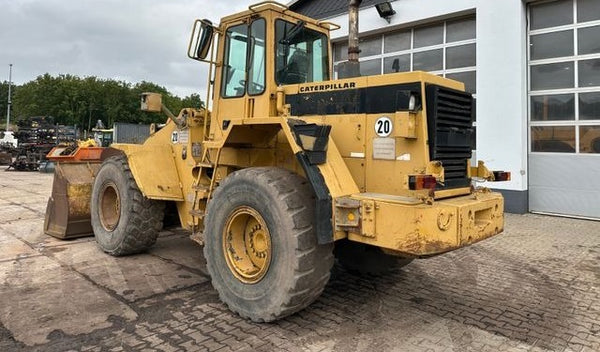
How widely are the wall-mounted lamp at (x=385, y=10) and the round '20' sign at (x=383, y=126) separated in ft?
31.1

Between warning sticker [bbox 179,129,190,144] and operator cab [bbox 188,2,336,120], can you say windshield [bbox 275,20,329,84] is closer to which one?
operator cab [bbox 188,2,336,120]

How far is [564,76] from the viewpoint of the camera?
1030 centimetres

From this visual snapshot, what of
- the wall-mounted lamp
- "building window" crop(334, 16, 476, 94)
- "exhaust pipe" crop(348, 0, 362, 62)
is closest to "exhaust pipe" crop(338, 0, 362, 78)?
"exhaust pipe" crop(348, 0, 362, 62)

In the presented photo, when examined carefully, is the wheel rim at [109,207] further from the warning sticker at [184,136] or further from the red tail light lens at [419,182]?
the red tail light lens at [419,182]

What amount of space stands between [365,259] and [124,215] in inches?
131

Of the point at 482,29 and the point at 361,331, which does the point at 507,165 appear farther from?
the point at 361,331

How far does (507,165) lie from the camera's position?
1070cm

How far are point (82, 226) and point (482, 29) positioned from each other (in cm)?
988

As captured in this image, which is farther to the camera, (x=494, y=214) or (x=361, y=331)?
(x=494, y=214)

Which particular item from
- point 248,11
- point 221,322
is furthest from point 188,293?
point 248,11

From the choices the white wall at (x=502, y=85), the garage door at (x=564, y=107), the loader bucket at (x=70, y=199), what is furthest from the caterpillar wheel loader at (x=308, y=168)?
the garage door at (x=564, y=107)

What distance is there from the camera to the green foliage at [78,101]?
60156 mm

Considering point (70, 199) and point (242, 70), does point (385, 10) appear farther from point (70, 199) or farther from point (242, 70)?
point (70, 199)

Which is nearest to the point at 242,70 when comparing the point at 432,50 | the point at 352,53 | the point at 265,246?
the point at 352,53
